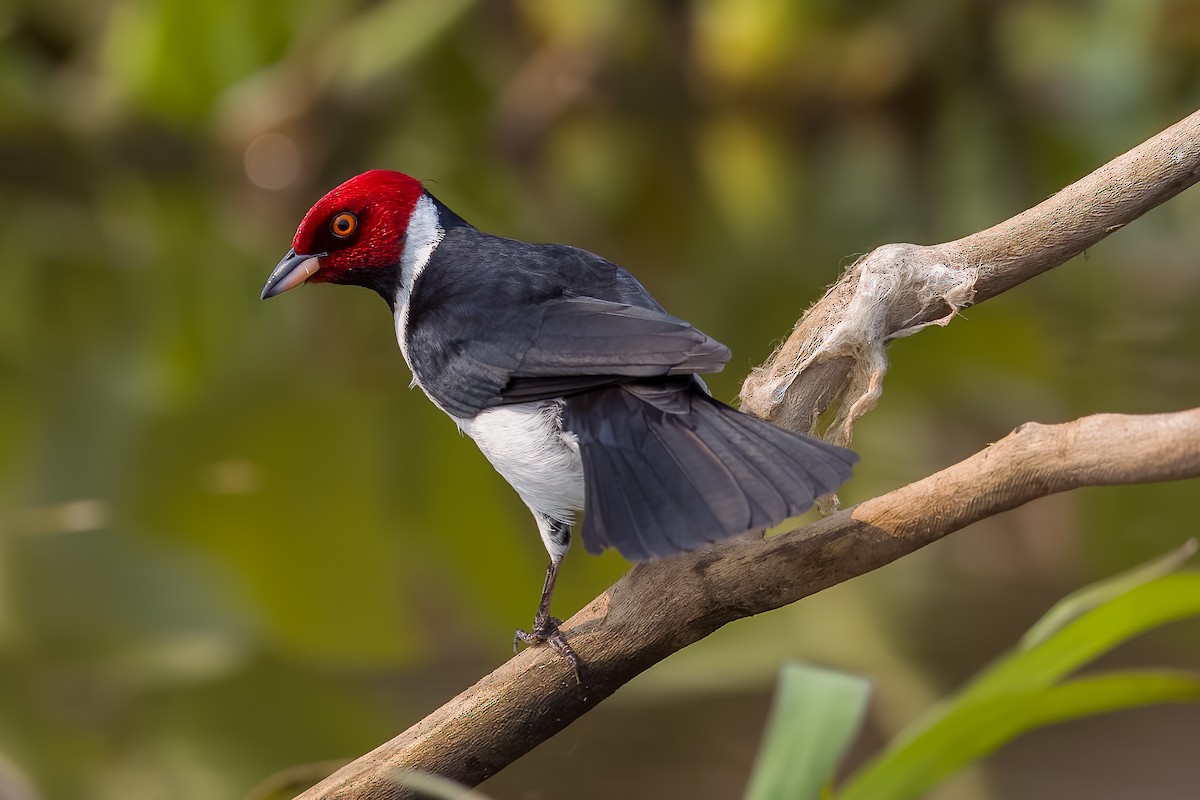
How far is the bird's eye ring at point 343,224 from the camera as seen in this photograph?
139cm

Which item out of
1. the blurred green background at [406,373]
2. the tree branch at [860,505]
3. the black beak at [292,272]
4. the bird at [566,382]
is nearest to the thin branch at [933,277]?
the tree branch at [860,505]

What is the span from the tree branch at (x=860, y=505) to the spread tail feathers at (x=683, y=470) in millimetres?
41

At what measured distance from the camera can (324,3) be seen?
6738mm

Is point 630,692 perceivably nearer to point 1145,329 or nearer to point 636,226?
point 1145,329

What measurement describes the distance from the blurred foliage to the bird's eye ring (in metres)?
0.66

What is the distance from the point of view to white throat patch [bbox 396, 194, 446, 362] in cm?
141

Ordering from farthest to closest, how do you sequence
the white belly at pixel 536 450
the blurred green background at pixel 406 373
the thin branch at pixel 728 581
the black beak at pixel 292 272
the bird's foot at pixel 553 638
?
the blurred green background at pixel 406 373 < the black beak at pixel 292 272 < the white belly at pixel 536 450 < the bird's foot at pixel 553 638 < the thin branch at pixel 728 581

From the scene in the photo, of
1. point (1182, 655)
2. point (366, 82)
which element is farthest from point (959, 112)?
point (1182, 655)

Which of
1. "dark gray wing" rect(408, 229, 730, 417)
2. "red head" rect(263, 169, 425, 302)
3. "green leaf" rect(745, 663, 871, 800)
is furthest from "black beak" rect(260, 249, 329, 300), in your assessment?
"green leaf" rect(745, 663, 871, 800)

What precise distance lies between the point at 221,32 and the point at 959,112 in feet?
11.8

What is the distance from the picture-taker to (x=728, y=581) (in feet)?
3.67

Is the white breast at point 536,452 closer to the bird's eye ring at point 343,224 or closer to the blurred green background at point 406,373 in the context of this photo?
the bird's eye ring at point 343,224

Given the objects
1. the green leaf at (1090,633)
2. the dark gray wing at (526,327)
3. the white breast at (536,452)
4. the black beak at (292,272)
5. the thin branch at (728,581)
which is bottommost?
the green leaf at (1090,633)

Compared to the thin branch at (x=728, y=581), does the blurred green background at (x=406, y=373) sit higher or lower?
higher
